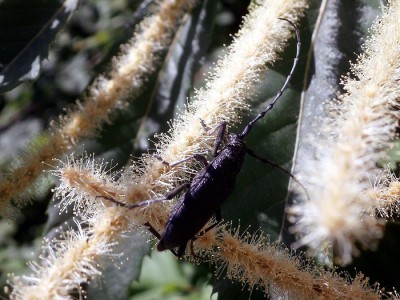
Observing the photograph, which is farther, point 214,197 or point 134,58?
point 134,58

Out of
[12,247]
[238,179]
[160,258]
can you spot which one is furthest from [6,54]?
[160,258]

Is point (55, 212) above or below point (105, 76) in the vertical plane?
below

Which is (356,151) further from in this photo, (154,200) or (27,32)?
(27,32)

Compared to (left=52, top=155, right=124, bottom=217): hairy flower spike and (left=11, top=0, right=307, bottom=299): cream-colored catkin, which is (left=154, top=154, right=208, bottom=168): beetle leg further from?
(left=52, top=155, right=124, bottom=217): hairy flower spike

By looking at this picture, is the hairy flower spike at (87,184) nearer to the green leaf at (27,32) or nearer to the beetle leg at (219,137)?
the beetle leg at (219,137)

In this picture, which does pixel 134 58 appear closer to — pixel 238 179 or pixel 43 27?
pixel 43 27

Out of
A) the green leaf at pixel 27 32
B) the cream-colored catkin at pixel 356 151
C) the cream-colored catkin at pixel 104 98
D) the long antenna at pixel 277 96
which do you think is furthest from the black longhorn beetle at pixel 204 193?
the green leaf at pixel 27 32

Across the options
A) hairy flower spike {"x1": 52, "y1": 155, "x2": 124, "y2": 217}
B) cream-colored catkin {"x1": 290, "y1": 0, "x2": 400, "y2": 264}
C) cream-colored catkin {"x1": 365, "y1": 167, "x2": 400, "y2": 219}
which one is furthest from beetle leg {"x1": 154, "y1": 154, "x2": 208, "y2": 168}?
cream-colored catkin {"x1": 365, "y1": 167, "x2": 400, "y2": 219}
